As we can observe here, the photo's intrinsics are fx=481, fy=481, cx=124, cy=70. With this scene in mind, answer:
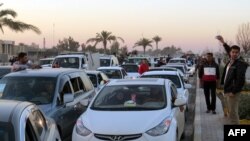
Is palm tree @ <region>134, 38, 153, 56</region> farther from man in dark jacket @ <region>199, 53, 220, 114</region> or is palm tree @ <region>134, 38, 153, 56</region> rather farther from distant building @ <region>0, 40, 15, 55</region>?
man in dark jacket @ <region>199, 53, 220, 114</region>

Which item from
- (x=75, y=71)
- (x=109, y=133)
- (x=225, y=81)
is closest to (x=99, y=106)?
(x=109, y=133)

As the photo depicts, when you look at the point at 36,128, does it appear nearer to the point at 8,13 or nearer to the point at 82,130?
the point at 82,130

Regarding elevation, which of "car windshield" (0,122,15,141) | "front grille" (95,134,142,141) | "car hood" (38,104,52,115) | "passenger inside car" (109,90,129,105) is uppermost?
"car windshield" (0,122,15,141)

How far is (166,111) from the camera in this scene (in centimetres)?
808

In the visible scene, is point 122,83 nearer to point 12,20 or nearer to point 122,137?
point 122,137

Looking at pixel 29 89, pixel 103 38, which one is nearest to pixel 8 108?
pixel 29 89

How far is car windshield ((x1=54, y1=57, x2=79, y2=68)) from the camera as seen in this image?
25314mm

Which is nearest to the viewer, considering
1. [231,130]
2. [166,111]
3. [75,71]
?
[231,130]

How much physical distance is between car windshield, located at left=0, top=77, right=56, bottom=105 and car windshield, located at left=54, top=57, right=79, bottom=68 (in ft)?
52.2

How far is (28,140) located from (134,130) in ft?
10.7

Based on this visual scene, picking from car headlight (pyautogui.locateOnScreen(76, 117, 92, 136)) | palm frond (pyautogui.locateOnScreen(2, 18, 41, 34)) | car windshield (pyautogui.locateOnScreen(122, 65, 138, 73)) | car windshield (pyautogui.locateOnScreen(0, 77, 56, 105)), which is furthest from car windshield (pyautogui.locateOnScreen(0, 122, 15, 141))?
palm frond (pyautogui.locateOnScreen(2, 18, 41, 34))

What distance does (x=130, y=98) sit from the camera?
8.73 metres

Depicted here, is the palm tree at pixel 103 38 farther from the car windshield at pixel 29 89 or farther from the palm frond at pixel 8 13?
the car windshield at pixel 29 89

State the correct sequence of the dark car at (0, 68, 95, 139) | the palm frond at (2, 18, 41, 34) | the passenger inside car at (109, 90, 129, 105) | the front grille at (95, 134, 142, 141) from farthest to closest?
the palm frond at (2, 18, 41, 34), the passenger inside car at (109, 90, 129, 105), the dark car at (0, 68, 95, 139), the front grille at (95, 134, 142, 141)
